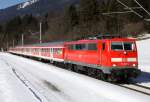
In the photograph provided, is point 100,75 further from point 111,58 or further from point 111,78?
point 111,58

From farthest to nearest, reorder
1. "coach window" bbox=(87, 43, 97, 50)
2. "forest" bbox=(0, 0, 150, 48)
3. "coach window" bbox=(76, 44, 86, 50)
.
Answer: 1. "forest" bbox=(0, 0, 150, 48)
2. "coach window" bbox=(76, 44, 86, 50)
3. "coach window" bbox=(87, 43, 97, 50)

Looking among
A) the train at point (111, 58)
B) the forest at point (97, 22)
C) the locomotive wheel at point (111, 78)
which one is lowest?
the locomotive wheel at point (111, 78)

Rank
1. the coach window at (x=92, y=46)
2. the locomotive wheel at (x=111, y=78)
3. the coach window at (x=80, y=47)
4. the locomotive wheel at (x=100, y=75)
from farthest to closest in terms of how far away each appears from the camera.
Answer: the coach window at (x=80, y=47) → the coach window at (x=92, y=46) → the locomotive wheel at (x=100, y=75) → the locomotive wheel at (x=111, y=78)

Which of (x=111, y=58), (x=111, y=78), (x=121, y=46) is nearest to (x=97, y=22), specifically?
(x=121, y=46)

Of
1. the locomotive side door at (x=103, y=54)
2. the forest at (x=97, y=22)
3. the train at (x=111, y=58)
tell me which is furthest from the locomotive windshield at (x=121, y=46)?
the forest at (x=97, y=22)

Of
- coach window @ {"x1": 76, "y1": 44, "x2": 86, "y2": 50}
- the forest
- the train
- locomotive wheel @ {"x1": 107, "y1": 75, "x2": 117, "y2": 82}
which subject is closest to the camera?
the train

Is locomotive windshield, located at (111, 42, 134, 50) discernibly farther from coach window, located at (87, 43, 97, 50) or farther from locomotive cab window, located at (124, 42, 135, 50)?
coach window, located at (87, 43, 97, 50)

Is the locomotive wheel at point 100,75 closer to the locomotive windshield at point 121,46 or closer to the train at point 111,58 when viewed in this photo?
the train at point 111,58

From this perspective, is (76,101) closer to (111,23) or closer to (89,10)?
(111,23)

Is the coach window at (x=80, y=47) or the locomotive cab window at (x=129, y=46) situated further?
the coach window at (x=80, y=47)

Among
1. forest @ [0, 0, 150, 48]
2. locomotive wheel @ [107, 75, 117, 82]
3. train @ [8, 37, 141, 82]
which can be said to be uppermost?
forest @ [0, 0, 150, 48]

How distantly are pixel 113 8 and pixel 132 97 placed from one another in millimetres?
86413

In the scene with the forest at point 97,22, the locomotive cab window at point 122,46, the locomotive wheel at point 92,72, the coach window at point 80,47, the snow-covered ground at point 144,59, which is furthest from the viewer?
the forest at point 97,22

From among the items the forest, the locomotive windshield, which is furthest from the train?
the forest
